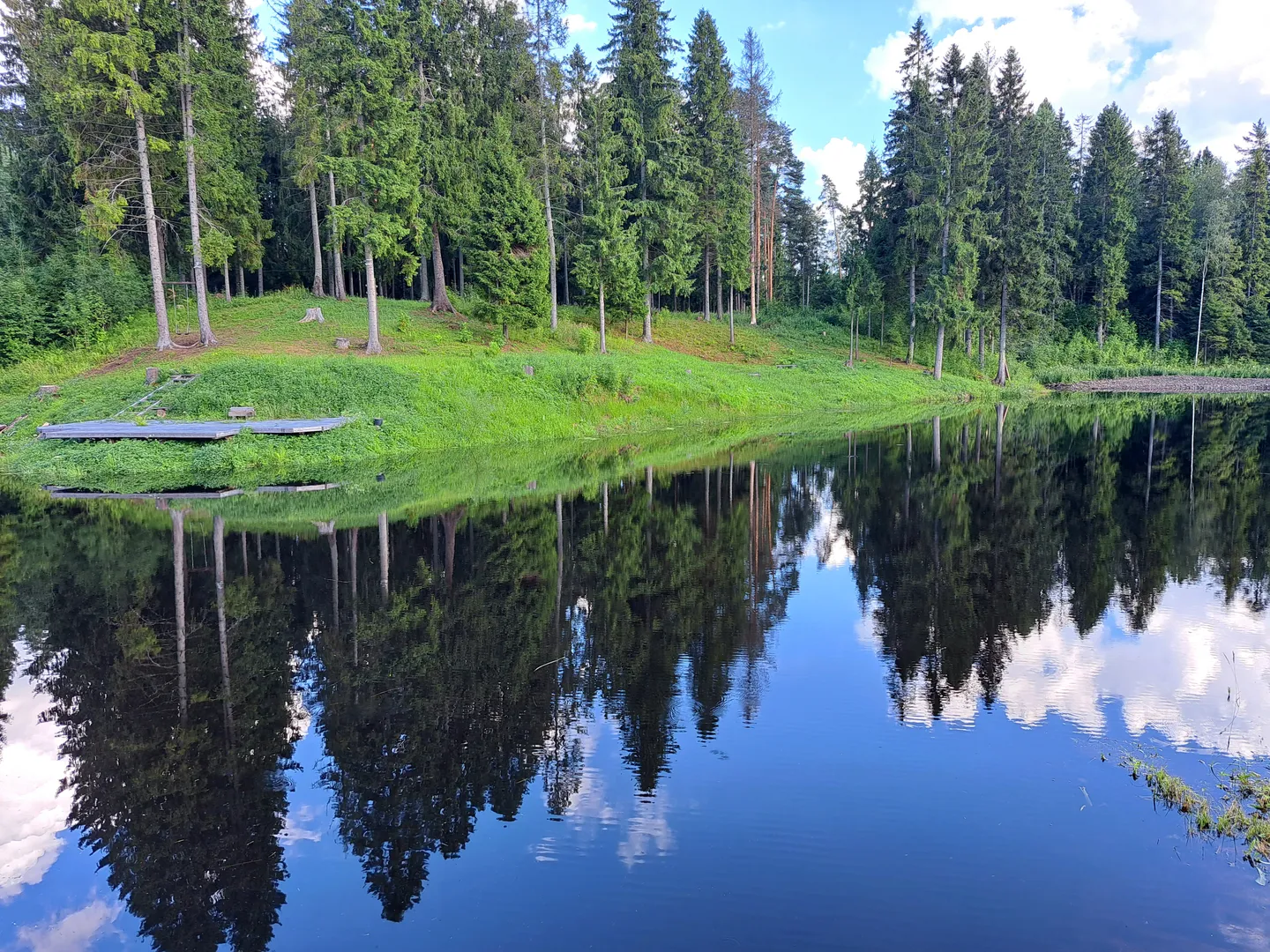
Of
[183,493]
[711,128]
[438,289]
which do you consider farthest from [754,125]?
[183,493]

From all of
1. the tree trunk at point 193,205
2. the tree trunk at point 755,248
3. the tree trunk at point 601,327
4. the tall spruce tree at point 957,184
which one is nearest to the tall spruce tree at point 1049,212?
the tall spruce tree at point 957,184

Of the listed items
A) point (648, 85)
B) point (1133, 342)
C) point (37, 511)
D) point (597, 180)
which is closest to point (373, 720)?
point (37, 511)

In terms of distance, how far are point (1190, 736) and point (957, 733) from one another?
2.06m

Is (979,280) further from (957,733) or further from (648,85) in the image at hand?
(957,733)

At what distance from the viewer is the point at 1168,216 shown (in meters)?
62.0

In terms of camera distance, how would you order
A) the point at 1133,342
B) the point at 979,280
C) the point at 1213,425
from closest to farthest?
the point at 1213,425 < the point at 979,280 < the point at 1133,342

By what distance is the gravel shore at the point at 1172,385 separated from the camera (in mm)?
53438

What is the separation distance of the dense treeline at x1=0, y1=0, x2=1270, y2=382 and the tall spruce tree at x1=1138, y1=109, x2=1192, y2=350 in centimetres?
22

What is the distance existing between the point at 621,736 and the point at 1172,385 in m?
62.2

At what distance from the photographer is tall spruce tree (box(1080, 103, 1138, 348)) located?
59.3m

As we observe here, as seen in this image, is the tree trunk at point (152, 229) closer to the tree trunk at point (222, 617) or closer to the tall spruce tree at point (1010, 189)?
the tree trunk at point (222, 617)

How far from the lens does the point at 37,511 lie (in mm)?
16250

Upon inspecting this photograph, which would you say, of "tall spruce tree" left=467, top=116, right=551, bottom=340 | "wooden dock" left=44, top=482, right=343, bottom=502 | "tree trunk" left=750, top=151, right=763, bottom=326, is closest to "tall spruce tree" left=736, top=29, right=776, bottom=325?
"tree trunk" left=750, top=151, right=763, bottom=326

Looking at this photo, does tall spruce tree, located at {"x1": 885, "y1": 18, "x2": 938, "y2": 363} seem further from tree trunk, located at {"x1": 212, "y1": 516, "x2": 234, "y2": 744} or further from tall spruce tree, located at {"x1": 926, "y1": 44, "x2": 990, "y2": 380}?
tree trunk, located at {"x1": 212, "y1": 516, "x2": 234, "y2": 744}
